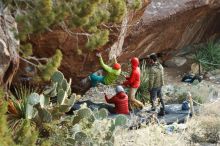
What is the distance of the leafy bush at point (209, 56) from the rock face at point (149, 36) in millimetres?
448

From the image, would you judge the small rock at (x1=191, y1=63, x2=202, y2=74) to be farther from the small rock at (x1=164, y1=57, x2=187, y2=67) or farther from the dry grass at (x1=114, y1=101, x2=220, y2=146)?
the dry grass at (x1=114, y1=101, x2=220, y2=146)

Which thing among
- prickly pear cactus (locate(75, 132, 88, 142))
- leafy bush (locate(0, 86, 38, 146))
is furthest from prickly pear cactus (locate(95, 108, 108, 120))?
leafy bush (locate(0, 86, 38, 146))

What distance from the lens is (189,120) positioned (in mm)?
11812

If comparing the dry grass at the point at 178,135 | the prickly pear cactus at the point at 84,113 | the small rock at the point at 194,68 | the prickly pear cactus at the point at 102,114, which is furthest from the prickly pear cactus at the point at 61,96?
the small rock at the point at 194,68

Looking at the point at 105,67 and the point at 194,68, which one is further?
the point at 194,68

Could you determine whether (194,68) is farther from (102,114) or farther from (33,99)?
(33,99)

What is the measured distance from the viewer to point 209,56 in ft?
58.6

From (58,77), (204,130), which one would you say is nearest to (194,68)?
(204,130)

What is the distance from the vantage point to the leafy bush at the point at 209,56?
57.9 ft

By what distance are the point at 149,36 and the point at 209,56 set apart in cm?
335

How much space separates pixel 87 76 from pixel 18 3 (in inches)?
212

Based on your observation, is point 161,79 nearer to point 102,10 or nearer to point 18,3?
point 102,10

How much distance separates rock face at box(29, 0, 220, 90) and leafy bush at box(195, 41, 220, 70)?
45 cm

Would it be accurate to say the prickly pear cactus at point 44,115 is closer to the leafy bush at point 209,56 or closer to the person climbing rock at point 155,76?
the person climbing rock at point 155,76
